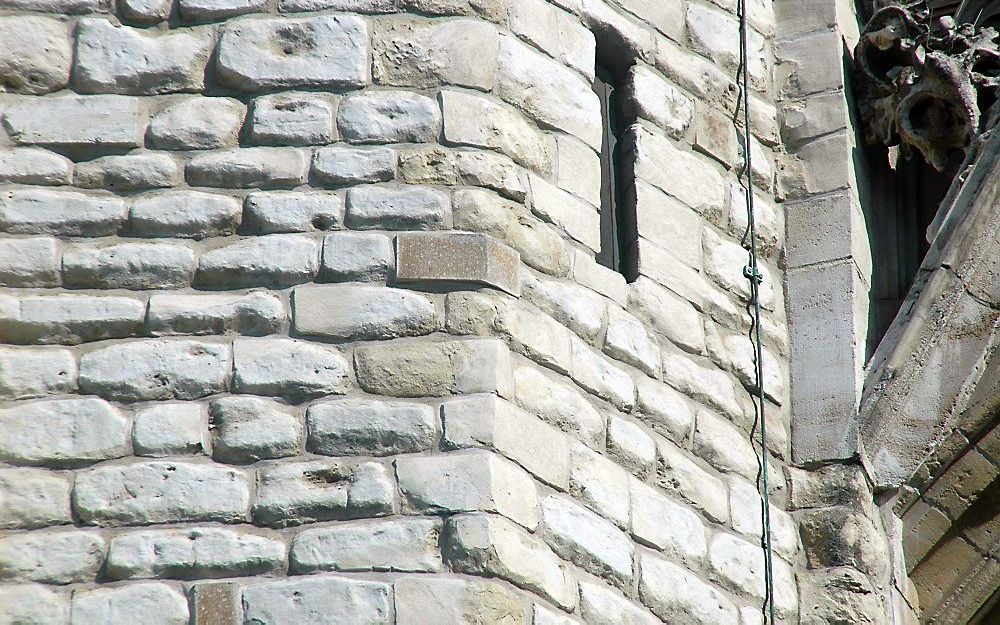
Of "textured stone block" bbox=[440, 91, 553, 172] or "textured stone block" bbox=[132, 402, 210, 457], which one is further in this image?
"textured stone block" bbox=[440, 91, 553, 172]

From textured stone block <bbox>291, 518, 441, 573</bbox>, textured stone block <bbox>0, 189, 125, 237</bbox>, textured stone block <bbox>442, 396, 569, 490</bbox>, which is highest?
textured stone block <bbox>0, 189, 125, 237</bbox>

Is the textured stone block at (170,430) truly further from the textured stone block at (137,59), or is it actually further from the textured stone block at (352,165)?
the textured stone block at (137,59)

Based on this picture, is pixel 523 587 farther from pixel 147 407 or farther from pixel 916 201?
pixel 916 201

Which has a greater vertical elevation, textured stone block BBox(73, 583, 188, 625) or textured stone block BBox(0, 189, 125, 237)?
textured stone block BBox(0, 189, 125, 237)

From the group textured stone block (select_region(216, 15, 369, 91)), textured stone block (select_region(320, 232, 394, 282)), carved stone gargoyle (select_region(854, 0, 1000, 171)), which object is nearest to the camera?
textured stone block (select_region(320, 232, 394, 282))

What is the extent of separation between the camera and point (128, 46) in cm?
439

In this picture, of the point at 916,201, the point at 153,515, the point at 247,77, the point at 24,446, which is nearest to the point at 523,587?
the point at 153,515

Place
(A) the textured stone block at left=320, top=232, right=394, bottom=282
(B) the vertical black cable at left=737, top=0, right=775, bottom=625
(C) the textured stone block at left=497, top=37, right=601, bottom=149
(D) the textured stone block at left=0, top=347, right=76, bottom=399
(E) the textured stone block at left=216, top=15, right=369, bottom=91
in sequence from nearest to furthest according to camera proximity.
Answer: (D) the textured stone block at left=0, top=347, right=76, bottom=399, (A) the textured stone block at left=320, top=232, right=394, bottom=282, (E) the textured stone block at left=216, top=15, right=369, bottom=91, (C) the textured stone block at left=497, top=37, right=601, bottom=149, (B) the vertical black cable at left=737, top=0, right=775, bottom=625

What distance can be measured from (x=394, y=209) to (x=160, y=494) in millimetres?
870

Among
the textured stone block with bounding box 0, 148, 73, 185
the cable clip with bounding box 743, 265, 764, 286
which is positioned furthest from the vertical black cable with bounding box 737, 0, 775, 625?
the textured stone block with bounding box 0, 148, 73, 185

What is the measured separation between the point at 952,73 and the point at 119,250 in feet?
9.06

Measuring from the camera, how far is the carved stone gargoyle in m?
5.54

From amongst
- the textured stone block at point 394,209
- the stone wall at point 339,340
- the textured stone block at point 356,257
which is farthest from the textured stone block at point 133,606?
the textured stone block at point 394,209

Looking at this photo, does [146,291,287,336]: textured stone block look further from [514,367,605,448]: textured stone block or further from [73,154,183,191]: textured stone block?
[514,367,605,448]: textured stone block
